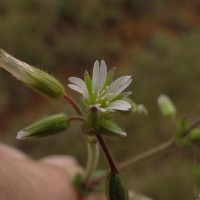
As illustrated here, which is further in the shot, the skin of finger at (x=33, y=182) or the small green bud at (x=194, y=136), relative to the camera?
the small green bud at (x=194, y=136)

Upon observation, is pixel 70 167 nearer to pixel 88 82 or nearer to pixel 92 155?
pixel 92 155

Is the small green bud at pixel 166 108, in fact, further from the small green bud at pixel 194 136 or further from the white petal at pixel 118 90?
the white petal at pixel 118 90

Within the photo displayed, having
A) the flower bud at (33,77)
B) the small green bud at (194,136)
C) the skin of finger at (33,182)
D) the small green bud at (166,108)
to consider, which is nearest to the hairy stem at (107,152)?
the flower bud at (33,77)

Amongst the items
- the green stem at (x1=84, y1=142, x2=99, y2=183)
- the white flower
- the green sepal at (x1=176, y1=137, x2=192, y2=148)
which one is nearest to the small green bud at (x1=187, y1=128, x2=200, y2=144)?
the green sepal at (x1=176, y1=137, x2=192, y2=148)

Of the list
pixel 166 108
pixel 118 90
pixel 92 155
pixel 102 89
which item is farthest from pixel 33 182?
pixel 118 90

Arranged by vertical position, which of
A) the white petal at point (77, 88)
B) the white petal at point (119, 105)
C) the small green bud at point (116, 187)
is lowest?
the small green bud at point (116, 187)

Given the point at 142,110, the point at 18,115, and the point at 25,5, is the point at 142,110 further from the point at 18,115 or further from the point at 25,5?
the point at 25,5

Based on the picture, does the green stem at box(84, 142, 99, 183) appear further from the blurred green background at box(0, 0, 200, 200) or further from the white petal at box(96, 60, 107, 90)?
the blurred green background at box(0, 0, 200, 200)
